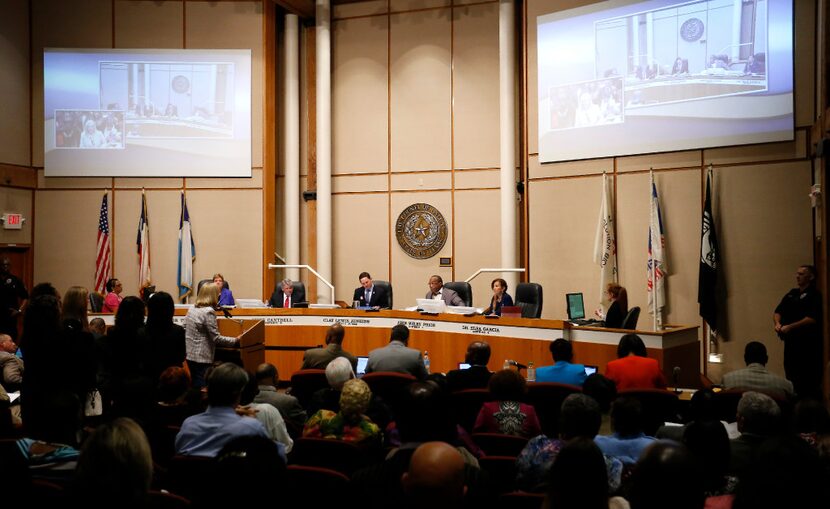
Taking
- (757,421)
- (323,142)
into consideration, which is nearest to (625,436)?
(757,421)

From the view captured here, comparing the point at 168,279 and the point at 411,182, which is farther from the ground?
the point at 411,182

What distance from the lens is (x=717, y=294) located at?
8484 mm

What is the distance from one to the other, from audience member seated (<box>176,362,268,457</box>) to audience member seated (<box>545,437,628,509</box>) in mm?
1537

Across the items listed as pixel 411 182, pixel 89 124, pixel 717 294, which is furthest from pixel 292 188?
pixel 717 294

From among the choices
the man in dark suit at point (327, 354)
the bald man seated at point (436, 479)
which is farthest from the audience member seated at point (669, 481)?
the man in dark suit at point (327, 354)

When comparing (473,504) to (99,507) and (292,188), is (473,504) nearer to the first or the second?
(99,507)

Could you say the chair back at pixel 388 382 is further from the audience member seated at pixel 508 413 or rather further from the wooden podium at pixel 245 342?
the wooden podium at pixel 245 342

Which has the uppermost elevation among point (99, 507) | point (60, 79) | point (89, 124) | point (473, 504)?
point (60, 79)

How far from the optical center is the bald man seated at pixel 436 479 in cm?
195

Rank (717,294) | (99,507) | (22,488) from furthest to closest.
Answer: (717,294), (22,488), (99,507)

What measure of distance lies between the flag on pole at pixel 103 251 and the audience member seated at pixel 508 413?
932 centimetres

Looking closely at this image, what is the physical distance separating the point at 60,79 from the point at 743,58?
10.1 meters

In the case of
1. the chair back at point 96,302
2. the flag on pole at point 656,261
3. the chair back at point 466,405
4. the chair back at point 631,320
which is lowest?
the chair back at point 466,405

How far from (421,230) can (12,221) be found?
6394mm
